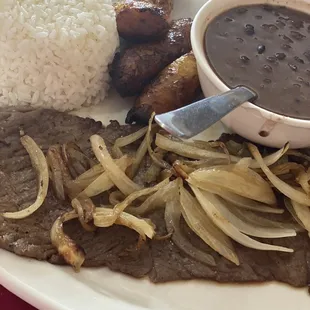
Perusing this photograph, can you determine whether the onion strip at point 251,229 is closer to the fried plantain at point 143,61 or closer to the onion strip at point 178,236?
the onion strip at point 178,236

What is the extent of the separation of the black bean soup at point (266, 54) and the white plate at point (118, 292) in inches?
26.6

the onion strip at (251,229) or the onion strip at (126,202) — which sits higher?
the onion strip at (126,202)

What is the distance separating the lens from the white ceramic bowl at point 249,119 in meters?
1.99

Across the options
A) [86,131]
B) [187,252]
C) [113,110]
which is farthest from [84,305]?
[113,110]

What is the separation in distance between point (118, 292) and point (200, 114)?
0.66 meters

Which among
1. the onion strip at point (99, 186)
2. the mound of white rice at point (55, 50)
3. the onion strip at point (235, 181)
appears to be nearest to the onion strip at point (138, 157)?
the onion strip at point (99, 186)

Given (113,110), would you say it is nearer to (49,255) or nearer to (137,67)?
(137,67)

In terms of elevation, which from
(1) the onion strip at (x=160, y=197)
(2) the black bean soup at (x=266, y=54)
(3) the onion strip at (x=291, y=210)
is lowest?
(3) the onion strip at (x=291, y=210)

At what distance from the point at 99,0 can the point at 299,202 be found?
4.24 ft

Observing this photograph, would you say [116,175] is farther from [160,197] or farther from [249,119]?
[249,119]

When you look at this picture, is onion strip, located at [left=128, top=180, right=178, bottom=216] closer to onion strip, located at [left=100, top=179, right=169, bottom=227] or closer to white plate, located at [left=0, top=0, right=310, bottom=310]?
onion strip, located at [left=100, top=179, right=169, bottom=227]

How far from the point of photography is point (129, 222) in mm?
1814

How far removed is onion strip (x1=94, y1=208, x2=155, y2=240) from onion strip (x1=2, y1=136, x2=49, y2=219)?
0.20 metres

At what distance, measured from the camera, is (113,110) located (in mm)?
2506
